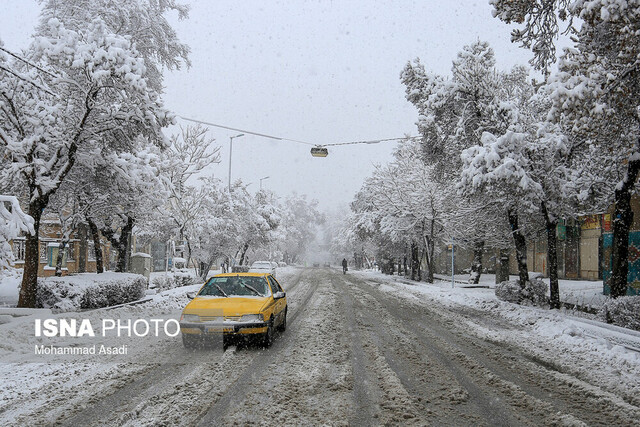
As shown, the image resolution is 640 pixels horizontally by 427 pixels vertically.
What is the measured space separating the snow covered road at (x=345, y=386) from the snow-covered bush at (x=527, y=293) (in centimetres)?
597

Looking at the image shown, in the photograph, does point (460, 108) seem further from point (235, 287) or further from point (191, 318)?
Result: point (191, 318)

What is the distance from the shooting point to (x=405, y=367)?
293 inches

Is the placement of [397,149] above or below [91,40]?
above

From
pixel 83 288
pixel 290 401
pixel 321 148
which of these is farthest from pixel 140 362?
pixel 321 148

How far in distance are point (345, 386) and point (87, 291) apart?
1000 cm

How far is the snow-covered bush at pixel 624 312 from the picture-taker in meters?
10.4

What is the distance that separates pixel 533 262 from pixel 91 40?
35.3 m

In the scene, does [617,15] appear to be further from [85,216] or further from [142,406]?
[85,216]

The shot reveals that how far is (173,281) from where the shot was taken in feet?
81.9

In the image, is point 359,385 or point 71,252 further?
point 71,252

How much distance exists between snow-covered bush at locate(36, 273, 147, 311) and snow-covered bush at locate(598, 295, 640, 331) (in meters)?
13.5

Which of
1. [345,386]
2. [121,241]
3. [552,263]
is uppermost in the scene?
[121,241]

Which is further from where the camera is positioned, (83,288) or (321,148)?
(321,148)

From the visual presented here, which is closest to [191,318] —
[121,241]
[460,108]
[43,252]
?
[460,108]
